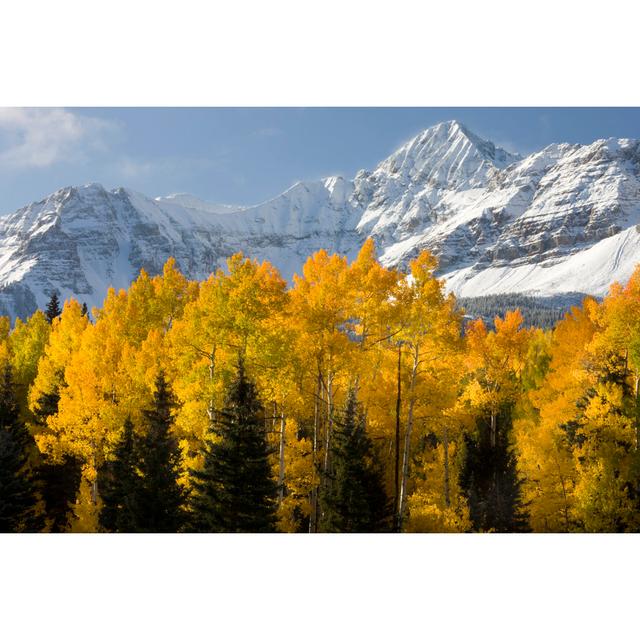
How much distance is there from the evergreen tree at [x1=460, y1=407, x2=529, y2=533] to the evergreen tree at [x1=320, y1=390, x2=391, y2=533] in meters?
Answer: 6.03

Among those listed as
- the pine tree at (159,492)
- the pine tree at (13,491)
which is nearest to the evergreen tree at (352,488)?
the pine tree at (159,492)

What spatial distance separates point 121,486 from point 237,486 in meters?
5.12

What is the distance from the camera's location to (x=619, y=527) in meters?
14.6

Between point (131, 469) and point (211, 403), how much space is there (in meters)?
2.74

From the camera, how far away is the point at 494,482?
21.0m

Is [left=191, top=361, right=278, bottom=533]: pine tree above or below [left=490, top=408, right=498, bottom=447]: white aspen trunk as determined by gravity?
below

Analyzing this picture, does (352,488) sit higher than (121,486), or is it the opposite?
(352,488)

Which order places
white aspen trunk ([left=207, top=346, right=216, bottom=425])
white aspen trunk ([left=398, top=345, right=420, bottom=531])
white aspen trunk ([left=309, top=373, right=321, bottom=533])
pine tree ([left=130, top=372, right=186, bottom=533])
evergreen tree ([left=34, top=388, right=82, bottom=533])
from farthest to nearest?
evergreen tree ([left=34, top=388, right=82, bottom=533]), white aspen trunk ([left=398, top=345, right=420, bottom=531]), white aspen trunk ([left=309, top=373, right=321, bottom=533]), white aspen trunk ([left=207, top=346, right=216, bottom=425]), pine tree ([left=130, top=372, right=186, bottom=533])

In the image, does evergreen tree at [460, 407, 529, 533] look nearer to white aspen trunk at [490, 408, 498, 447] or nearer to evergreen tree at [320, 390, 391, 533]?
white aspen trunk at [490, 408, 498, 447]

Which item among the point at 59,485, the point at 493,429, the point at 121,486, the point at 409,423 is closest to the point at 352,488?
the point at 409,423

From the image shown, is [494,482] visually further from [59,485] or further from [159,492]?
[59,485]

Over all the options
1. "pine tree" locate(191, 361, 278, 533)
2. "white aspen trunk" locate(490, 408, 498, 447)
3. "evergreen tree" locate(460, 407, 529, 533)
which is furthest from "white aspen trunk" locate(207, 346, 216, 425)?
"white aspen trunk" locate(490, 408, 498, 447)

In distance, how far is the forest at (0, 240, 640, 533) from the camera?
12656 millimetres
